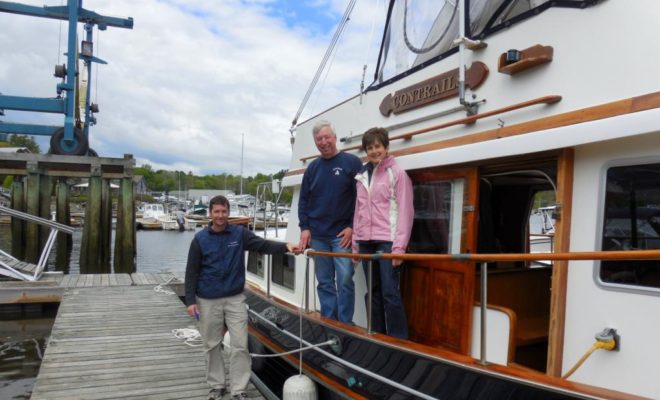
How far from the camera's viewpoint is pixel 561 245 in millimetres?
2955

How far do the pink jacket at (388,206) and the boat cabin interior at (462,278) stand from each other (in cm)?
32

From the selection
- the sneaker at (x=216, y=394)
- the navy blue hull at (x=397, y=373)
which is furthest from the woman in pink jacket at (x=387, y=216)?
the sneaker at (x=216, y=394)

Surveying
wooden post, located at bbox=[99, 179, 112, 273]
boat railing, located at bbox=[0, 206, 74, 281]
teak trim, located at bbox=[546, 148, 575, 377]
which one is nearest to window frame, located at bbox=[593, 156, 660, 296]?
teak trim, located at bbox=[546, 148, 575, 377]

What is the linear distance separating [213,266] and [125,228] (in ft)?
53.7

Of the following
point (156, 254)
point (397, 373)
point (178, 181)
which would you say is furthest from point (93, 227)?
point (178, 181)

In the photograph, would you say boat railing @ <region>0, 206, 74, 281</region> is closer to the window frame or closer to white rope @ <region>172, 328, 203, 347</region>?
white rope @ <region>172, 328, 203, 347</region>

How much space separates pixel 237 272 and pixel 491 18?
2792 millimetres

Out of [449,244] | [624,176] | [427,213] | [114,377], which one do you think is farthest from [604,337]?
[114,377]

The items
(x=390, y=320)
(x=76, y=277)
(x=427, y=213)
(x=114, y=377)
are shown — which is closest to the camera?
(x=390, y=320)

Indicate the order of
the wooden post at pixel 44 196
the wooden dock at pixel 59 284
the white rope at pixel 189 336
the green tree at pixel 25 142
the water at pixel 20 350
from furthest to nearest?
the green tree at pixel 25 142
the wooden post at pixel 44 196
the wooden dock at pixel 59 284
the water at pixel 20 350
the white rope at pixel 189 336

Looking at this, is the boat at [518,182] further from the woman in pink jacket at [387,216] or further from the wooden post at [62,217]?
the wooden post at [62,217]

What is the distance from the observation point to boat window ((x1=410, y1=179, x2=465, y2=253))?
3705mm

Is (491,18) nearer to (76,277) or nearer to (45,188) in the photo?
(76,277)

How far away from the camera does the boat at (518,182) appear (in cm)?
259
